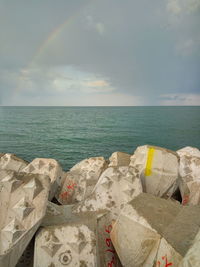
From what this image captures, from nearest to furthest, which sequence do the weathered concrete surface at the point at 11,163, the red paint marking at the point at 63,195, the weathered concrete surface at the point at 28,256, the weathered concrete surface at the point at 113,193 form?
the weathered concrete surface at the point at 28,256 → the weathered concrete surface at the point at 113,193 → the red paint marking at the point at 63,195 → the weathered concrete surface at the point at 11,163

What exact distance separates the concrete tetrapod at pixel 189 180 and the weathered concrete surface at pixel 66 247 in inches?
105

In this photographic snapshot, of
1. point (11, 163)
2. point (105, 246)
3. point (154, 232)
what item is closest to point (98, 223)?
point (105, 246)

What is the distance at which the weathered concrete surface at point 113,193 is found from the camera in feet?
9.31

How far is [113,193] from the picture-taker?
2.94 meters

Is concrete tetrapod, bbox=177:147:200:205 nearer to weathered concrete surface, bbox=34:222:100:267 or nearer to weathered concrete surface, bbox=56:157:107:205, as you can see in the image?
weathered concrete surface, bbox=56:157:107:205

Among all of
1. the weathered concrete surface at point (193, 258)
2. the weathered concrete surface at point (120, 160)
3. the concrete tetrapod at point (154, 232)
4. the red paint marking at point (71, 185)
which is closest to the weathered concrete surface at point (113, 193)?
the concrete tetrapod at point (154, 232)

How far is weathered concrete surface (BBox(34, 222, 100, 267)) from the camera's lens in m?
1.85

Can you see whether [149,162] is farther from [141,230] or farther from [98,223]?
[141,230]

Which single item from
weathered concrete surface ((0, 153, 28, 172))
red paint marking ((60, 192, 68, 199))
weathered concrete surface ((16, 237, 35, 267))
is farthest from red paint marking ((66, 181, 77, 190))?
weathered concrete surface ((16, 237, 35, 267))

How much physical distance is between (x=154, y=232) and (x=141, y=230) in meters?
0.14

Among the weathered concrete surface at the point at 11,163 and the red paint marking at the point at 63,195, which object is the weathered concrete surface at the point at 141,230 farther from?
the weathered concrete surface at the point at 11,163

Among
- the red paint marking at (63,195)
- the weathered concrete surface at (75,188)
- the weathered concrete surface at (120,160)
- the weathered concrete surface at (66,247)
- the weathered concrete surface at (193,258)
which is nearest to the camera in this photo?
the weathered concrete surface at (193,258)

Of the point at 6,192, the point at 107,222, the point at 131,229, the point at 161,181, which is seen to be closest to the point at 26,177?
the point at 6,192

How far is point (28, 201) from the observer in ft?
7.49
